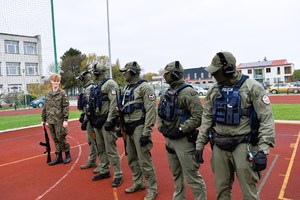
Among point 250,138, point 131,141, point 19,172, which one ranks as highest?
point 250,138

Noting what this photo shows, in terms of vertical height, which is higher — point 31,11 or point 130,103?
point 31,11

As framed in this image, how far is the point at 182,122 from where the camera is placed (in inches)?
130

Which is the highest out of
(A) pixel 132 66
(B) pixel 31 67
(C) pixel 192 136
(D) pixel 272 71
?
(D) pixel 272 71

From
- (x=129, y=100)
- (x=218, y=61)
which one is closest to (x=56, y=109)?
(x=129, y=100)

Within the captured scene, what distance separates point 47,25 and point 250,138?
11947 millimetres

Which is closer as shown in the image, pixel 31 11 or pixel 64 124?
pixel 64 124

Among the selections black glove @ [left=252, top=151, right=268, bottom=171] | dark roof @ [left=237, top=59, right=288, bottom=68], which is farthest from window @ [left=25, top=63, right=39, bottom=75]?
dark roof @ [left=237, top=59, right=288, bottom=68]

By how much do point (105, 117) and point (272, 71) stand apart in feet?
196

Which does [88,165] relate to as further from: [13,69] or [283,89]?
[283,89]

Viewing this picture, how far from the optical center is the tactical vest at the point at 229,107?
259 cm

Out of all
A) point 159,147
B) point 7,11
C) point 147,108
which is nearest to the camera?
point 147,108

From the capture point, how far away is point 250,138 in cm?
260

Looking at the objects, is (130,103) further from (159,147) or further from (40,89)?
(40,89)

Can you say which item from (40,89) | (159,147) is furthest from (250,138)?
(40,89)
